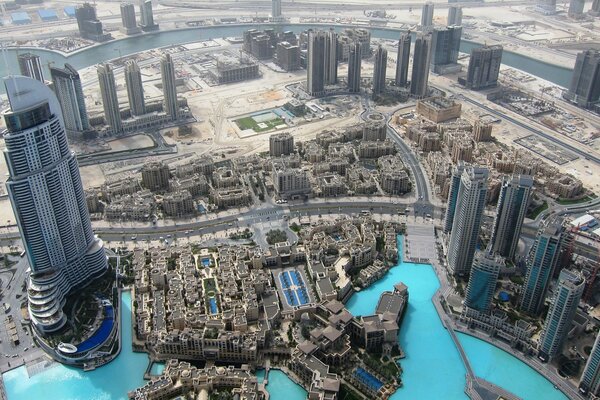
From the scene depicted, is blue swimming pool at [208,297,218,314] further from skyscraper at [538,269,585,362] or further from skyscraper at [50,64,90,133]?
skyscraper at [50,64,90,133]

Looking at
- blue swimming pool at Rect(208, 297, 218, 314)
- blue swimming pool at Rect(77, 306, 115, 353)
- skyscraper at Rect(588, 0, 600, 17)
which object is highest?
skyscraper at Rect(588, 0, 600, 17)

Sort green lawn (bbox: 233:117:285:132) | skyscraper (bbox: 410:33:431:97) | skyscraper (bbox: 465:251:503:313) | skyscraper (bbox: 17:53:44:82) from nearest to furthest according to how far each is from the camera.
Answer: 1. skyscraper (bbox: 465:251:503:313)
2. skyscraper (bbox: 17:53:44:82)
3. green lawn (bbox: 233:117:285:132)
4. skyscraper (bbox: 410:33:431:97)

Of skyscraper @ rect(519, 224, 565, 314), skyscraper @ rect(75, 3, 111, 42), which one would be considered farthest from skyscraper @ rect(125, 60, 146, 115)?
skyscraper @ rect(519, 224, 565, 314)

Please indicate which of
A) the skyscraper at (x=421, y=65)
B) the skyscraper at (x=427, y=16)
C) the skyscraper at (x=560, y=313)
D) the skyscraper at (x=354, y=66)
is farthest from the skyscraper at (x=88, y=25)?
the skyscraper at (x=560, y=313)

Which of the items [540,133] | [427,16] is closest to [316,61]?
[540,133]

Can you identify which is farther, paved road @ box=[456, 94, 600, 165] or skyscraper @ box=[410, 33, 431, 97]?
skyscraper @ box=[410, 33, 431, 97]

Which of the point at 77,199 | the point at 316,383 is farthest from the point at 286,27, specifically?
the point at 316,383
